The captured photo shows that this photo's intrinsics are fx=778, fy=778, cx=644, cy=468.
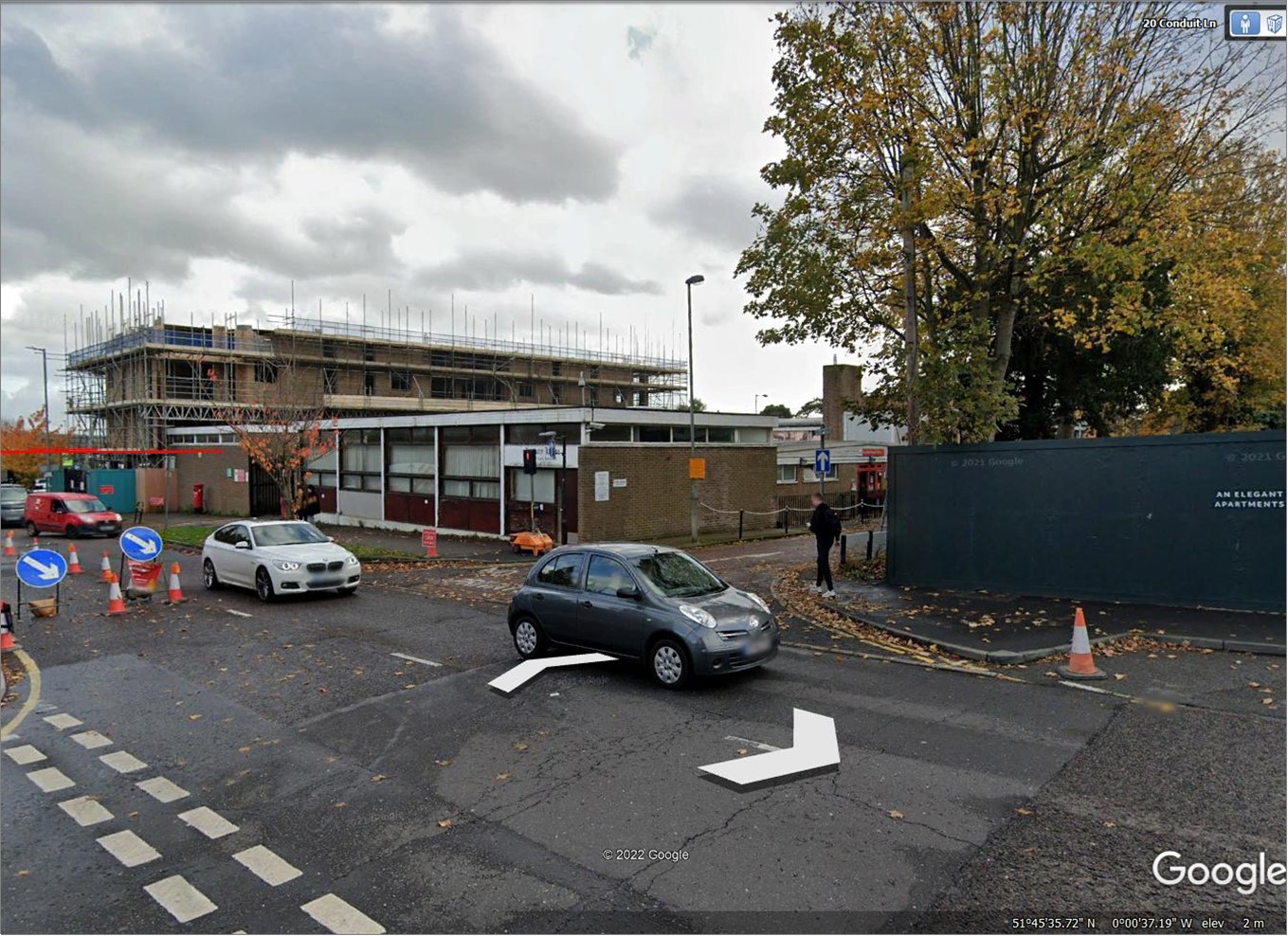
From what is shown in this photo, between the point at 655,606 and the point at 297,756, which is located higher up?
the point at 655,606

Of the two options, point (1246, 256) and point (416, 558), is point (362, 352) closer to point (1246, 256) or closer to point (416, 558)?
point (416, 558)

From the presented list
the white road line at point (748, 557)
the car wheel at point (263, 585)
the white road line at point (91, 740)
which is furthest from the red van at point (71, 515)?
the white road line at point (91, 740)

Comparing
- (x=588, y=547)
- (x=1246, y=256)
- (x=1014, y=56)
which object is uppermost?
(x=1014, y=56)

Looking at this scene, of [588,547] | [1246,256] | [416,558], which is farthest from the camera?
[416,558]

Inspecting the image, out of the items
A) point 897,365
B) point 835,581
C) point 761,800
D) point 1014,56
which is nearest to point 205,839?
point 761,800

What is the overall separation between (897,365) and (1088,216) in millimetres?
4334

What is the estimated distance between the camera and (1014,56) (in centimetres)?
1359

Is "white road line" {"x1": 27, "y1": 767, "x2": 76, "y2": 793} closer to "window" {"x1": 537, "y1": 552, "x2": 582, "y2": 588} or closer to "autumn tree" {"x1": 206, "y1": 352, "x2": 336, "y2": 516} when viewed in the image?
"window" {"x1": 537, "y1": 552, "x2": 582, "y2": 588}

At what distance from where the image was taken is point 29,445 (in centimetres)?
5691

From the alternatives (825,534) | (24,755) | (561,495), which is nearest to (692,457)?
(561,495)

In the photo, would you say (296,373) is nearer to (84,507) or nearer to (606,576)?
(84,507)

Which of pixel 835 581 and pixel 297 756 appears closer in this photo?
pixel 297 756
